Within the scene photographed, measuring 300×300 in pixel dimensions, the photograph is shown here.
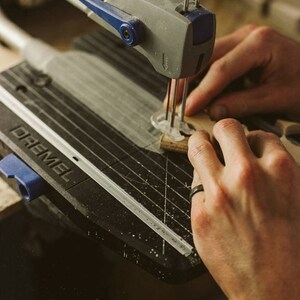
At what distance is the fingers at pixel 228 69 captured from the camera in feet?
3.28

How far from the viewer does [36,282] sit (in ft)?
3.01

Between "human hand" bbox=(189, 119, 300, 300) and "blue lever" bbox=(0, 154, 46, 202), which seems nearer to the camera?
"human hand" bbox=(189, 119, 300, 300)

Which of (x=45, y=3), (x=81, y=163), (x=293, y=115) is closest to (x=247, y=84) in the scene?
(x=293, y=115)

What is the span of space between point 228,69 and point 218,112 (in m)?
0.09

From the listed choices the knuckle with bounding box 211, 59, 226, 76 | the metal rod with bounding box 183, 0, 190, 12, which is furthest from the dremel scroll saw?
the knuckle with bounding box 211, 59, 226, 76

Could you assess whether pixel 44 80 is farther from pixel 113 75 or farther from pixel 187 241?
pixel 187 241

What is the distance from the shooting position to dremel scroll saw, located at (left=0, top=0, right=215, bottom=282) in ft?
2.60

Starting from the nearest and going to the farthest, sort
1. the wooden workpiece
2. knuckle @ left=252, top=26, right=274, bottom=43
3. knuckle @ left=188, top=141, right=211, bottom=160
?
knuckle @ left=188, top=141, right=211, bottom=160 → the wooden workpiece → knuckle @ left=252, top=26, right=274, bottom=43

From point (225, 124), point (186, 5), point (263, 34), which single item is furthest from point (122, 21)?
point (263, 34)

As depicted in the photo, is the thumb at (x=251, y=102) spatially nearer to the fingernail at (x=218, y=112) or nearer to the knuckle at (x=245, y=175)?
the fingernail at (x=218, y=112)

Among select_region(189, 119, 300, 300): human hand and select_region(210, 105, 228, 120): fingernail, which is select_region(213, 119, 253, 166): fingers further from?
select_region(210, 105, 228, 120): fingernail

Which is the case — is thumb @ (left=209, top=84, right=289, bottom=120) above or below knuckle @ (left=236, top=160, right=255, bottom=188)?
below

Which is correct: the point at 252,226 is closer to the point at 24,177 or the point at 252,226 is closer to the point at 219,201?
the point at 219,201

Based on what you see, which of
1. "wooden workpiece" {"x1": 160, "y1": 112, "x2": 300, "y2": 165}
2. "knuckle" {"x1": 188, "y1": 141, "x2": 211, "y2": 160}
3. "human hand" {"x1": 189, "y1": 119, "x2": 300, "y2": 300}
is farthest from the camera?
"wooden workpiece" {"x1": 160, "y1": 112, "x2": 300, "y2": 165}
